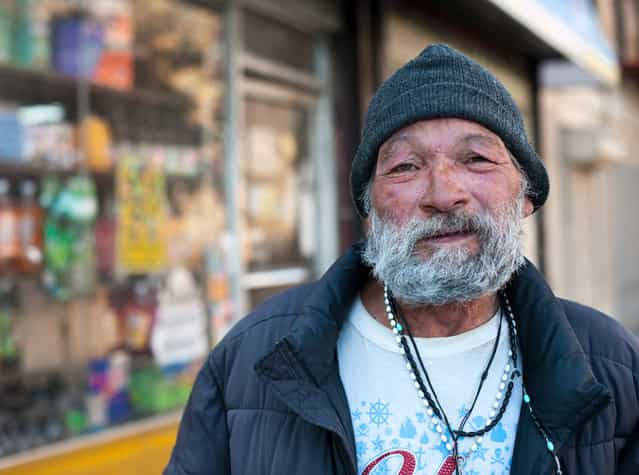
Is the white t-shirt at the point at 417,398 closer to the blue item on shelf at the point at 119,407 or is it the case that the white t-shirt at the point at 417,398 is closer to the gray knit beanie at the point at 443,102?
the gray knit beanie at the point at 443,102

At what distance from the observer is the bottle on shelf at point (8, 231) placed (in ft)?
12.7

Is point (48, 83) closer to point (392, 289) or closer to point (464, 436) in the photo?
point (392, 289)

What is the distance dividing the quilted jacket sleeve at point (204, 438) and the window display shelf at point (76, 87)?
272 centimetres

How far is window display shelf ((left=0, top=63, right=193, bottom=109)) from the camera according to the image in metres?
4.01

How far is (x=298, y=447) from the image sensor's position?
1.71m

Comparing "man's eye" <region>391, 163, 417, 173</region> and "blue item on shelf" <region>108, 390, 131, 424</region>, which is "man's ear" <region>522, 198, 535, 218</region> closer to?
"man's eye" <region>391, 163, 417, 173</region>

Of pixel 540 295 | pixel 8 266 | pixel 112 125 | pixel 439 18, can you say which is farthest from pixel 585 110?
pixel 540 295

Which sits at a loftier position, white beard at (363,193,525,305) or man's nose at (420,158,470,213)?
man's nose at (420,158,470,213)

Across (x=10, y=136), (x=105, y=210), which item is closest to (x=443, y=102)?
(x=10, y=136)

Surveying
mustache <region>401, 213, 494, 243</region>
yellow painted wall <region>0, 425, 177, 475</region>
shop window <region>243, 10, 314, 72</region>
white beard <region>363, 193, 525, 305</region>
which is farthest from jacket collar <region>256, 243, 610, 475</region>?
shop window <region>243, 10, 314, 72</region>

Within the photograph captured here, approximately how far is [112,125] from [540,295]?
3223 millimetres

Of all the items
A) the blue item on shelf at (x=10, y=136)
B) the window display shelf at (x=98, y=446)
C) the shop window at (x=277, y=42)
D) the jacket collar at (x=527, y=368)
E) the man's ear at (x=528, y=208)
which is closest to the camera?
the jacket collar at (x=527, y=368)

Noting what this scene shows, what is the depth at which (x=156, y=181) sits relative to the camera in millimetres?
4703

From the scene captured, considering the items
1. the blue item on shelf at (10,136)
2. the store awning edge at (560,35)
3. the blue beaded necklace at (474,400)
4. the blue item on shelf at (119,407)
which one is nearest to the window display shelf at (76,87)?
the blue item on shelf at (10,136)
